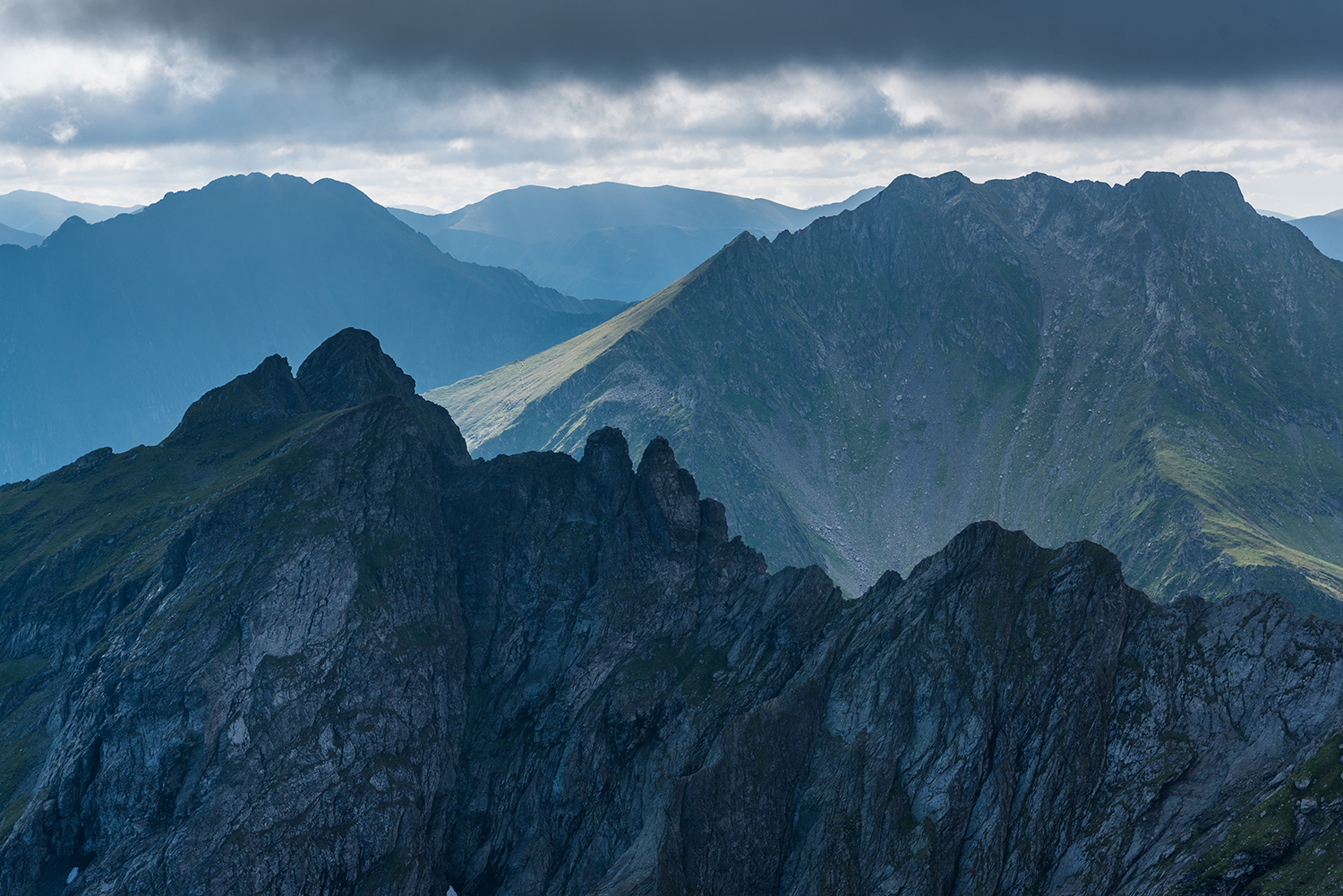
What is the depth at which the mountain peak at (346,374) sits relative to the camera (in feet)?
619

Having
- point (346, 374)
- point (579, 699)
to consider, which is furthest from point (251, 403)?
point (579, 699)

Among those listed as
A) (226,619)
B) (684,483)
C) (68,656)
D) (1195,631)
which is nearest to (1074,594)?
(1195,631)

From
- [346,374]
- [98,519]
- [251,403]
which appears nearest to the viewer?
[98,519]

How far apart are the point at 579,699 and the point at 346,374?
94403mm

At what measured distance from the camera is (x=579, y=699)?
471 ft

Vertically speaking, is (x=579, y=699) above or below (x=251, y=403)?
below

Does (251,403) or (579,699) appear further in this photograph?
(251,403)

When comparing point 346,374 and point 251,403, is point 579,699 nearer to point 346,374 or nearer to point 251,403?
point 346,374

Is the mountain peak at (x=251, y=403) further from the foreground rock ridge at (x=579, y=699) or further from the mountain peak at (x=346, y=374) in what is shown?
the foreground rock ridge at (x=579, y=699)

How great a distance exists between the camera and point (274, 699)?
4951 inches

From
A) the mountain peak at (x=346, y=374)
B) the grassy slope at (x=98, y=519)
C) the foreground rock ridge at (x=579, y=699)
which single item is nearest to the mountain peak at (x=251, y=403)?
the grassy slope at (x=98, y=519)

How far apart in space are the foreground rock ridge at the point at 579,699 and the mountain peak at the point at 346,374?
71.6 ft

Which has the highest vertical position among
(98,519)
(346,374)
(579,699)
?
(346,374)

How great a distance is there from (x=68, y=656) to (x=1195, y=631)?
16944 centimetres
